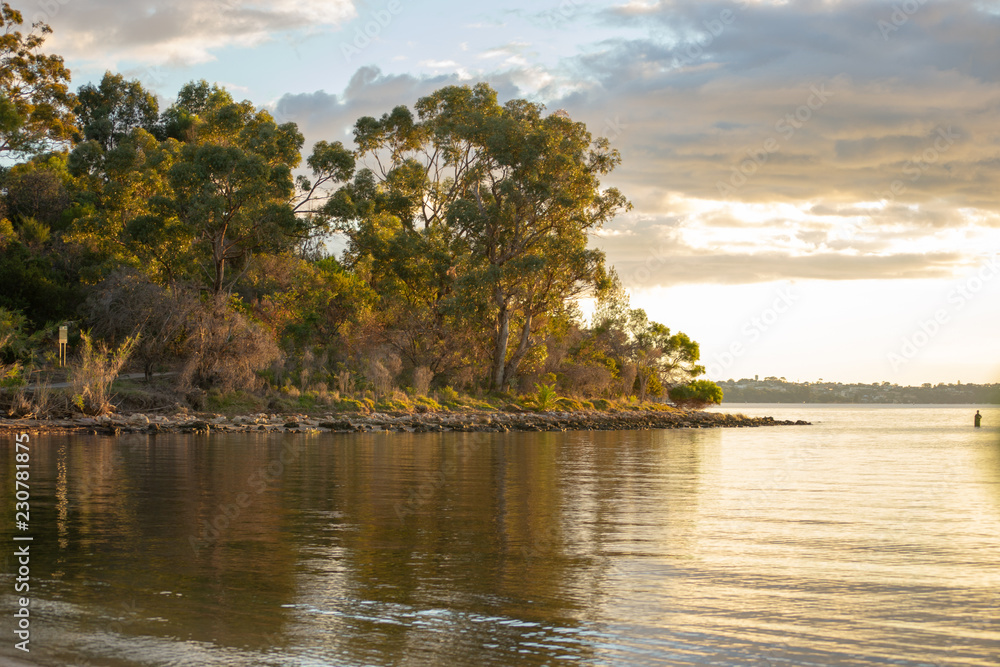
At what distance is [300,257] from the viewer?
62281 millimetres

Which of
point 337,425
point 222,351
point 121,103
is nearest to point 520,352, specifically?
point 337,425

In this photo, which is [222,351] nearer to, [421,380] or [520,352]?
[421,380]

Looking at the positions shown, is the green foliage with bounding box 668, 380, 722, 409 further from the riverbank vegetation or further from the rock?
the rock

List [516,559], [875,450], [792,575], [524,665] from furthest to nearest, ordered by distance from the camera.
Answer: [875,450] → [516,559] → [792,575] → [524,665]

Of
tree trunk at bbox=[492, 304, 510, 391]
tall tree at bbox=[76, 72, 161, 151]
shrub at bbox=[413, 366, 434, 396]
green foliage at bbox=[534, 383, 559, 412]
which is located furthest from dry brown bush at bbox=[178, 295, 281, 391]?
tall tree at bbox=[76, 72, 161, 151]

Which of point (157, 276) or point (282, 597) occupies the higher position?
point (157, 276)

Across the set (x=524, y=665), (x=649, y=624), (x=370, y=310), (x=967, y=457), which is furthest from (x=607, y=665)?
(x=370, y=310)

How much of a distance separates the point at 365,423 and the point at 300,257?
24042 mm

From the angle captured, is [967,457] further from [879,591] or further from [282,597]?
[282,597]

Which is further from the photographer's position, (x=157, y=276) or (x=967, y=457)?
(x=157, y=276)

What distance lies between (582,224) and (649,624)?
4849cm

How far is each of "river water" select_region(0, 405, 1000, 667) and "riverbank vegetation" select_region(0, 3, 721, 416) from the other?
2268cm

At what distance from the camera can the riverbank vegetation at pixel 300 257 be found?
42.9 meters

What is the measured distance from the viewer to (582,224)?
55.1 m
